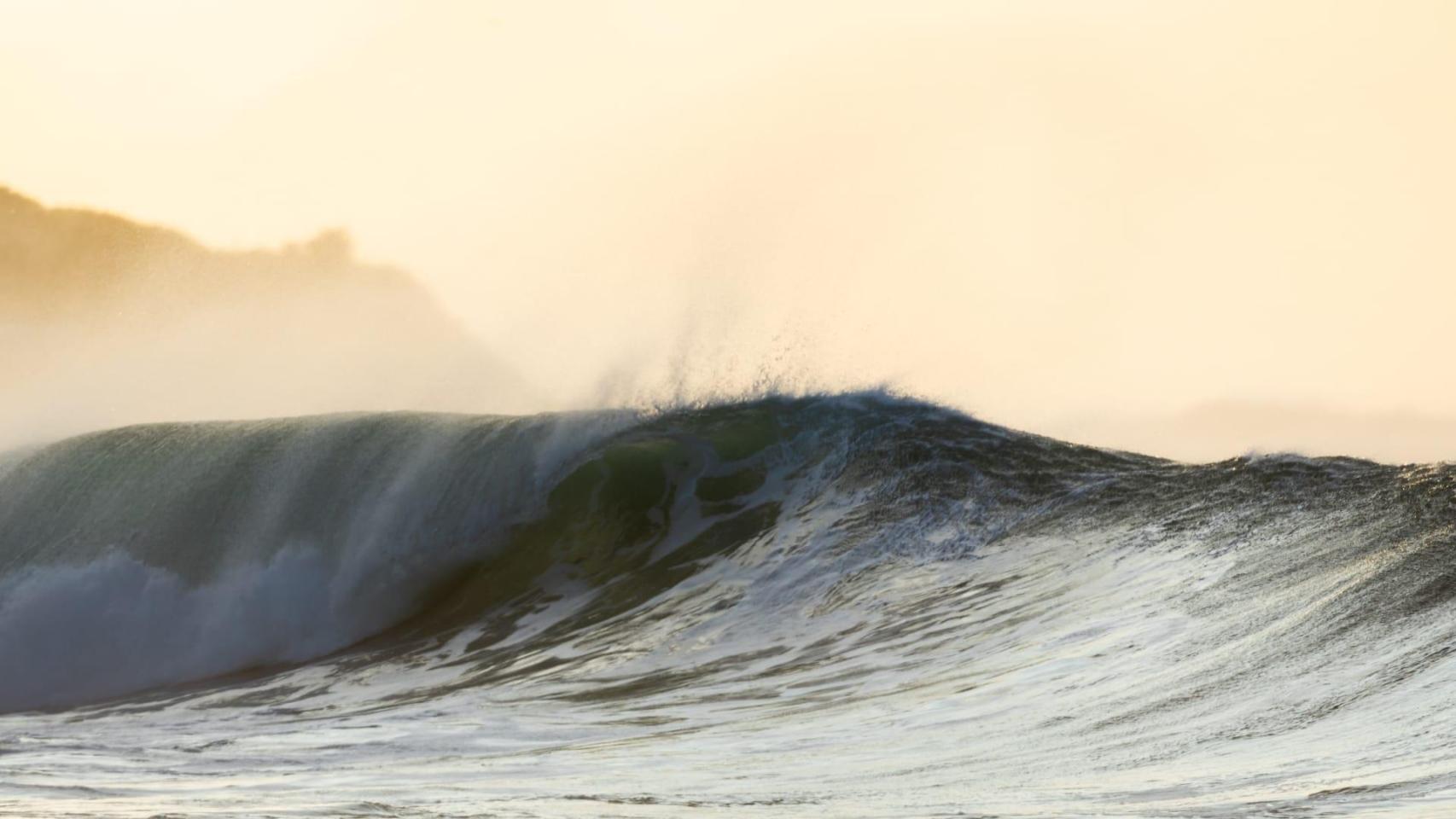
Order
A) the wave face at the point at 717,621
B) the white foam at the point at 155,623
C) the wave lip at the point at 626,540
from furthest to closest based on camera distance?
the white foam at the point at 155,623 → the wave lip at the point at 626,540 → the wave face at the point at 717,621

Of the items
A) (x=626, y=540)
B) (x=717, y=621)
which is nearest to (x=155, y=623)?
(x=626, y=540)

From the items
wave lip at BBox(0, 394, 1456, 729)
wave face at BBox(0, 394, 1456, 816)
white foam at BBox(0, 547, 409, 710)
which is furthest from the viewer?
white foam at BBox(0, 547, 409, 710)

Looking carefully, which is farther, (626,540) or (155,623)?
(626,540)

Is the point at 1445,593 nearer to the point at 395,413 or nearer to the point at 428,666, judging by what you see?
the point at 428,666

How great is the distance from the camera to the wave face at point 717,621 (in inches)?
275

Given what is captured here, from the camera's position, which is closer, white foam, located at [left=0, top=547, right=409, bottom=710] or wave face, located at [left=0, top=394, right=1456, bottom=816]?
wave face, located at [left=0, top=394, right=1456, bottom=816]

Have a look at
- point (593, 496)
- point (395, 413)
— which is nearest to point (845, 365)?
point (593, 496)

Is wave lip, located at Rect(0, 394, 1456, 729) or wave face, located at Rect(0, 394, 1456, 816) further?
wave lip, located at Rect(0, 394, 1456, 729)

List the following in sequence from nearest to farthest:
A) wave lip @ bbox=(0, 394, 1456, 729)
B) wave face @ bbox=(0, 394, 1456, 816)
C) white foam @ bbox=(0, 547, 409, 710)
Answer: wave face @ bbox=(0, 394, 1456, 816)
wave lip @ bbox=(0, 394, 1456, 729)
white foam @ bbox=(0, 547, 409, 710)

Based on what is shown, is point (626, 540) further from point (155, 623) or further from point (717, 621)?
point (155, 623)

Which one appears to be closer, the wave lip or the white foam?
the wave lip

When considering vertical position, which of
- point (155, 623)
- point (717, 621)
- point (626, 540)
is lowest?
point (717, 621)

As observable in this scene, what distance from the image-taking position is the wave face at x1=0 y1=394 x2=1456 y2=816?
275 inches

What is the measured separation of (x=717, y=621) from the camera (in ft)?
39.4
